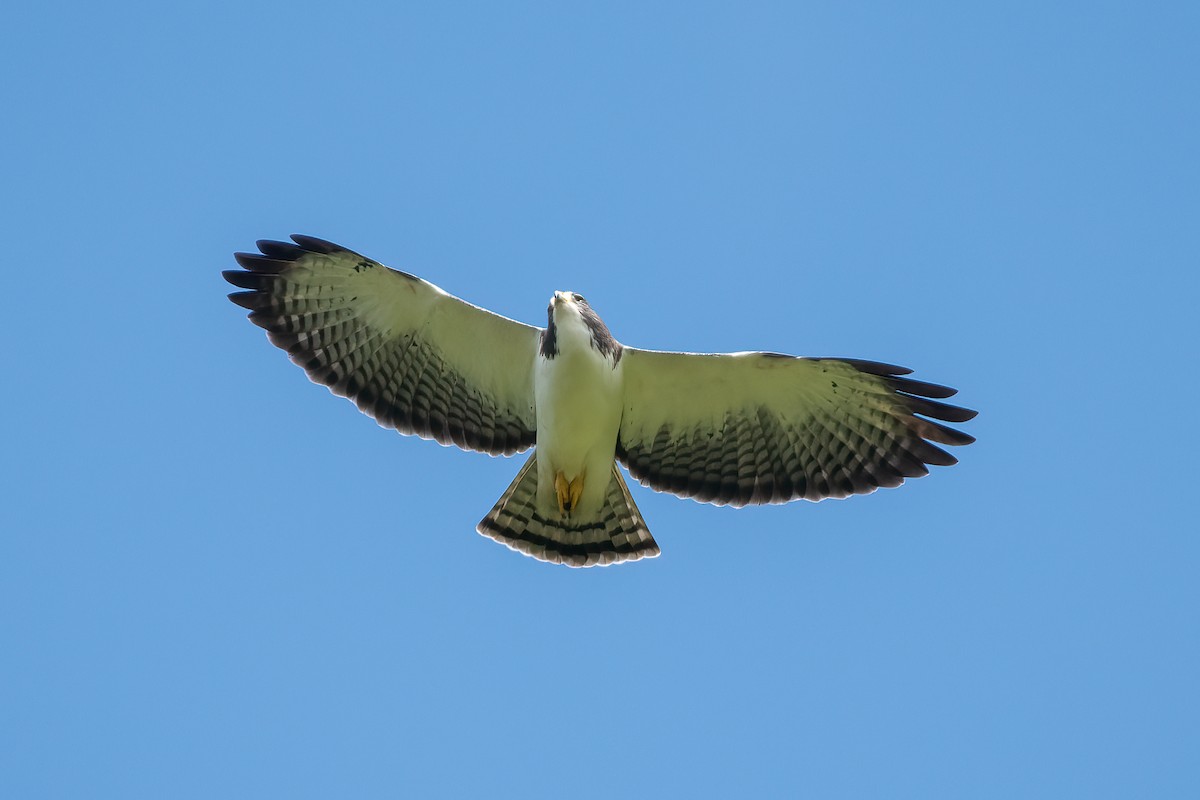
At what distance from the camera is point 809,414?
12.6 m

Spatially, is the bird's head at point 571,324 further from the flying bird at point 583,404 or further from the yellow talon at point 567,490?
the yellow talon at point 567,490

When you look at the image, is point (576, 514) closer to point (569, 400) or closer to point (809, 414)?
point (569, 400)

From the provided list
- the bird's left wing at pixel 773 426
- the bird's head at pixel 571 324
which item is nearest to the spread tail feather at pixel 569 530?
the bird's left wing at pixel 773 426

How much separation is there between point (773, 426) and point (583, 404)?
171cm

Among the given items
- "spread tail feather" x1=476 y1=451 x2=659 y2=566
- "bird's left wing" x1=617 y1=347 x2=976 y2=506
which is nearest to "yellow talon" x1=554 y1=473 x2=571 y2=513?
"spread tail feather" x1=476 y1=451 x2=659 y2=566

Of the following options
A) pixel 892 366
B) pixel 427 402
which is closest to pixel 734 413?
pixel 892 366

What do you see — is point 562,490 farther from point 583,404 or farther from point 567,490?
point 583,404

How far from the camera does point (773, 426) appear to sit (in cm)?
1269

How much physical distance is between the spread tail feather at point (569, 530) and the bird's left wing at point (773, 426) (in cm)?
36

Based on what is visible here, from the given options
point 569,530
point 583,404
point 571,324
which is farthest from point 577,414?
point 569,530

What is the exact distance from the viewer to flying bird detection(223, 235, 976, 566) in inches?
479

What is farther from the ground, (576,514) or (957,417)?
(957,417)

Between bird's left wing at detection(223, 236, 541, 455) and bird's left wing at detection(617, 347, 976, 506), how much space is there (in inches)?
39.7

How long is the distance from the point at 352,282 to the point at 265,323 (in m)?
0.83
